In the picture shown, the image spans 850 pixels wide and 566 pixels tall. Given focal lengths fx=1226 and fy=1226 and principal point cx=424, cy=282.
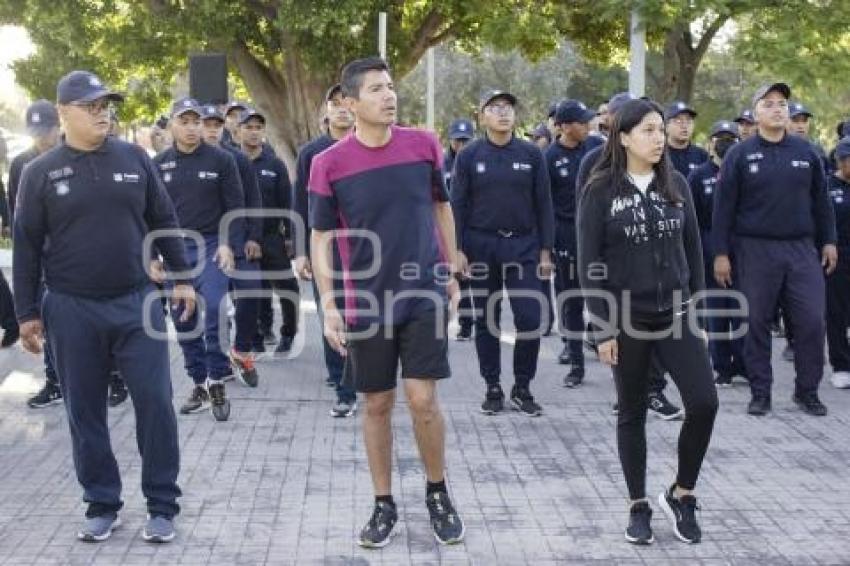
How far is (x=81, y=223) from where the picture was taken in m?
5.30

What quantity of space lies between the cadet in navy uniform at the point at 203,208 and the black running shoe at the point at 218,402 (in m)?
0.07

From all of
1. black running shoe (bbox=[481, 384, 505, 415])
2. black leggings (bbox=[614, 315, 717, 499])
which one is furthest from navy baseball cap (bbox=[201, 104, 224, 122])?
black leggings (bbox=[614, 315, 717, 499])

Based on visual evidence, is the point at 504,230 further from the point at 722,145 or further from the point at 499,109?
→ the point at 722,145

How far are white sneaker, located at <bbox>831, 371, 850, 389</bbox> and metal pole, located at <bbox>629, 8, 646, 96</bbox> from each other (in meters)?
6.52

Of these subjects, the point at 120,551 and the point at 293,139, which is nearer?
the point at 120,551

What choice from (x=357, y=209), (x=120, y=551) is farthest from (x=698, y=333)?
(x=120, y=551)

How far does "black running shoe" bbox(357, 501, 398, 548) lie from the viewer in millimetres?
5348

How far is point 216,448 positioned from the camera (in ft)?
23.6

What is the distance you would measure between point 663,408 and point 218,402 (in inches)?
115

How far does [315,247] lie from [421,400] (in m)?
0.84

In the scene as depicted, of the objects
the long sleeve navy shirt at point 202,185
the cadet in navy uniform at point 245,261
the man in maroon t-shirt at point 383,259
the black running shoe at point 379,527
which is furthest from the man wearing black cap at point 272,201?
the black running shoe at point 379,527

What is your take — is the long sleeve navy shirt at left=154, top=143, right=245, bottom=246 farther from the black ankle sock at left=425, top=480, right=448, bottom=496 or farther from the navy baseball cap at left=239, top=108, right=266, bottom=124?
the black ankle sock at left=425, top=480, right=448, bottom=496

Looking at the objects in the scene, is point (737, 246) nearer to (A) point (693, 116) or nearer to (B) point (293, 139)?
(A) point (693, 116)

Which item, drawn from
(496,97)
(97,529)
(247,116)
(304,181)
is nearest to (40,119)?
(304,181)
